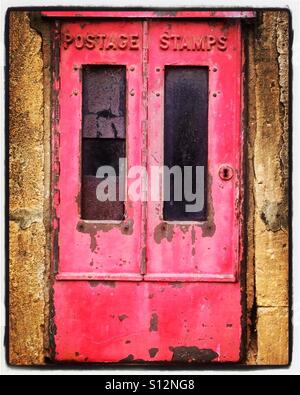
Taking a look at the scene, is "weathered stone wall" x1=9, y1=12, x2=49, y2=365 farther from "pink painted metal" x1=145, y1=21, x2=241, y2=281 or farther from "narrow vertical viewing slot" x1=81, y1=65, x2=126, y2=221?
"pink painted metal" x1=145, y1=21, x2=241, y2=281

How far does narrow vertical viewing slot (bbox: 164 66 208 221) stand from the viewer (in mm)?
5148

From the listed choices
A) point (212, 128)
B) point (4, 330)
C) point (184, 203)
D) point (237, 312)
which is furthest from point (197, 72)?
point (4, 330)

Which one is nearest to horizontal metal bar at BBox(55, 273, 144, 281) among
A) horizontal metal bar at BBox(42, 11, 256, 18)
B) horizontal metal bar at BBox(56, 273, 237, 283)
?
horizontal metal bar at BBox(56, 273, 237, 283)

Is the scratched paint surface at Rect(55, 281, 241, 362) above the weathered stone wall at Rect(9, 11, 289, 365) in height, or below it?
Result: below

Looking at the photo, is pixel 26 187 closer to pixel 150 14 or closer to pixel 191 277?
pixel 191 277

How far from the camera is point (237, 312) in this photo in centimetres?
516

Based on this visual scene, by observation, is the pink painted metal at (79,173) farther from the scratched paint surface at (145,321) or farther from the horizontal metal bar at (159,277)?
the scratched paint surface at (145,321)

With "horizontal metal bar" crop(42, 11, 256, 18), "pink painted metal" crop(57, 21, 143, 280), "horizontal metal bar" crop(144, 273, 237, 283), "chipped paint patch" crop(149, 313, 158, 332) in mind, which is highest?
"horizontal metal bar" crop(42, 11, 256, 18)

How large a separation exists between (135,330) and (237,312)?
0.65 metres

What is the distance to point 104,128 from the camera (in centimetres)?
516

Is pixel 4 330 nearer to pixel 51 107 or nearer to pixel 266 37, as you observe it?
pixel 51 107

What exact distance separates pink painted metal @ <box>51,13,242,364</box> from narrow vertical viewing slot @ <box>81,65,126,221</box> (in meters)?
0.05

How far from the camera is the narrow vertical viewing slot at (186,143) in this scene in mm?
5148

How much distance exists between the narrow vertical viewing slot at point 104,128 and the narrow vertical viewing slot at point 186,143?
0.93 ft
